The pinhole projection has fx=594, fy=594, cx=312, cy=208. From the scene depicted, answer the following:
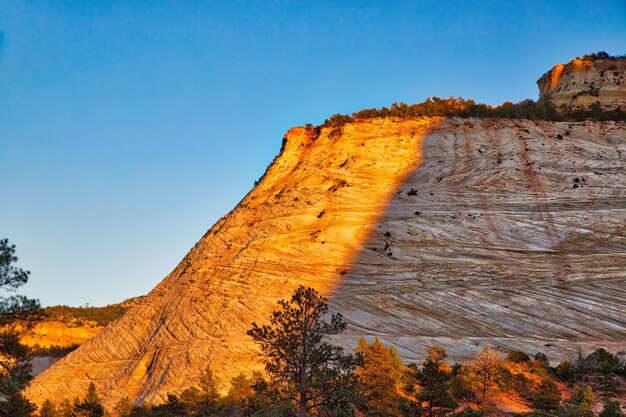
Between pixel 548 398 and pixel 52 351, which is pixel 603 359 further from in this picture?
pixel 52 351

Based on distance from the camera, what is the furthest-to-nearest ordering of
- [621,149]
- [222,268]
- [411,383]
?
[621,149], [222,268], [411,383]

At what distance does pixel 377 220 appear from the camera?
41781 mm

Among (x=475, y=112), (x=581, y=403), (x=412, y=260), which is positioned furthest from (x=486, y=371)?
(x=475, y=112)

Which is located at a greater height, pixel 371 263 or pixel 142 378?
pixel 371 263

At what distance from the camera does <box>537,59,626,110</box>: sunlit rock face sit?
6059 cm

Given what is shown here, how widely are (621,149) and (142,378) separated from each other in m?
38.9

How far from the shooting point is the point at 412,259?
125 feet

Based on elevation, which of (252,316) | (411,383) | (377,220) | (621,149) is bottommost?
(411,383)

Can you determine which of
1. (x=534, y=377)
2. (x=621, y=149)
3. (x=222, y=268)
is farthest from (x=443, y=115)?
(x=534, y=377)

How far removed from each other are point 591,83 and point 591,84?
45cm

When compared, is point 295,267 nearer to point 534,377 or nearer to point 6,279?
point 534,377

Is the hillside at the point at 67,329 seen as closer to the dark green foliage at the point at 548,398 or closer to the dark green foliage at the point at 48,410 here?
the dark green foliage at the point at 48,410

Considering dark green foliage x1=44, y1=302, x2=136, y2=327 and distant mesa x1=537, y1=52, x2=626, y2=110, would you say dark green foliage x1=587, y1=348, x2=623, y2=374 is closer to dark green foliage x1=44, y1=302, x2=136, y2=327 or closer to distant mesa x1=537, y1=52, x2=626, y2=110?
distant mesa x1=537, y1=52, x2=626, y2=110

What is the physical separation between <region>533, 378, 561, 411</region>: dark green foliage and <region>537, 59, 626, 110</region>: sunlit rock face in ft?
135
